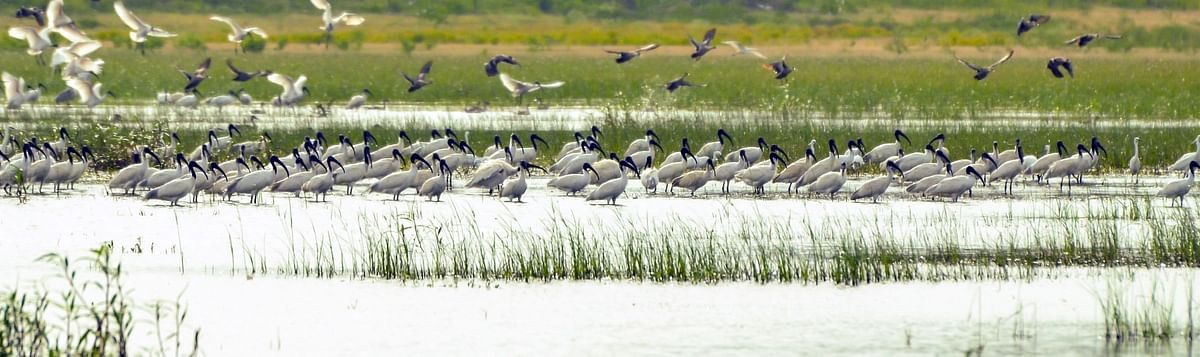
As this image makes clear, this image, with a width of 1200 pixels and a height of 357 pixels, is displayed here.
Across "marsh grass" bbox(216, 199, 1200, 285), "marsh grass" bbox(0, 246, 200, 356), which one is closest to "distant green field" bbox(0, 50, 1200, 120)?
"marsh grass" bbox(216, 199, 1200, 285)

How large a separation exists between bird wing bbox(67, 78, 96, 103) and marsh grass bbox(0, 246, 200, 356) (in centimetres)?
1811

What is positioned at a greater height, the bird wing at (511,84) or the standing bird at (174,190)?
the bird wing at (511,84)

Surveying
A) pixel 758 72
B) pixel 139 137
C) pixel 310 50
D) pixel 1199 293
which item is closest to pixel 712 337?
pixel 1199 293

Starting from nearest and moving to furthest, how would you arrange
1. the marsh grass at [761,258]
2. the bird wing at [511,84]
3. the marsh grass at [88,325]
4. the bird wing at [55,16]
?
the marsh grass at [88,325] → the marsh grass at [761,258] → the bird wing at [55,16] → the bird wing at [511,84]

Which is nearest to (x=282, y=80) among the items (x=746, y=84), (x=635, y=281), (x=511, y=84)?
(x=511, y=84)

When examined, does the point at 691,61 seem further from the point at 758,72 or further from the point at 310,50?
the point at 310,50

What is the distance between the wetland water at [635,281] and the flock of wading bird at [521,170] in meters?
0.63

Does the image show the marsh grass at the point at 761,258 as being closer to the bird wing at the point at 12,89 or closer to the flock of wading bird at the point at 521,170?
the flock of wading bird at the point at 521,170

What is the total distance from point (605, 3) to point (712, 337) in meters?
80.9

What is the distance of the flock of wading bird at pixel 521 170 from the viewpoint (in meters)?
19.1

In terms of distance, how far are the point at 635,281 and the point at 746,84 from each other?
3545cm

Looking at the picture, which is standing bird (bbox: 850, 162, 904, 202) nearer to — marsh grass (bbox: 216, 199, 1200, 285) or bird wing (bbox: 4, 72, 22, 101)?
marsh grass (bbox: 216, 199, 1200, 285)

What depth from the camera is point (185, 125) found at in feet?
98.6

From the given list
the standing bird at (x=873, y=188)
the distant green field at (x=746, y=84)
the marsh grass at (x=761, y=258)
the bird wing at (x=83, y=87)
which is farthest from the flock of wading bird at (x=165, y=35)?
the marsh grass at (x=761, y=258)
